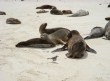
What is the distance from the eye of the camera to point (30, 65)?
6305mm

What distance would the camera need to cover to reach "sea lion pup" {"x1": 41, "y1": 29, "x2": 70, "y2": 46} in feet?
26.6

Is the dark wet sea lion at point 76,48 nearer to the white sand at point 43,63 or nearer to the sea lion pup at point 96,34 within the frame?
the white sand at point 43,63

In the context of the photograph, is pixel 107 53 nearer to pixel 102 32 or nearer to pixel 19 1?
pixel 102 32

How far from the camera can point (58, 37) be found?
830cm

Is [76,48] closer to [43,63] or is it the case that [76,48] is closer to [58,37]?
[43,63]

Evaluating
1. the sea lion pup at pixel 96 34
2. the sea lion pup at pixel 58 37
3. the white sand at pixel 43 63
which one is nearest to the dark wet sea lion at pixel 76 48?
the white sand at pixel 43 63

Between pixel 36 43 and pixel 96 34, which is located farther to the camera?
pixel 96 34

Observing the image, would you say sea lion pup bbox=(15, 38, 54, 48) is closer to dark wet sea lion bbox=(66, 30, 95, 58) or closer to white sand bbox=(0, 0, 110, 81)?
white sand bbox=(0, 0, 110, 81)

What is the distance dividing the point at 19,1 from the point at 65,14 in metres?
6.55

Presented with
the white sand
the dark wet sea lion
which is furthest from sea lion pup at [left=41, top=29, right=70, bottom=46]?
the dark wet sea lion

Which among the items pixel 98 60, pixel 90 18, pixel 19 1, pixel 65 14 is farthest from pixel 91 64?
pixel 19 1

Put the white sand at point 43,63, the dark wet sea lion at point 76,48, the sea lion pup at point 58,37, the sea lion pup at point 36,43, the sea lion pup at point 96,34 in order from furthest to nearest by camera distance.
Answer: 1. the sea lion pup at point 96,34
2. the sea lion pup at point 58,37
3. the sea lion pup at point 36,43
4. the dark wet sea lion at point 76,48
5. the white sand at point 43,63

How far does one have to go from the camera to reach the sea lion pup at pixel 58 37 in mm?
8109

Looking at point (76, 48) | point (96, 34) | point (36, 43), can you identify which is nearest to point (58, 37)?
point (36, 43)
